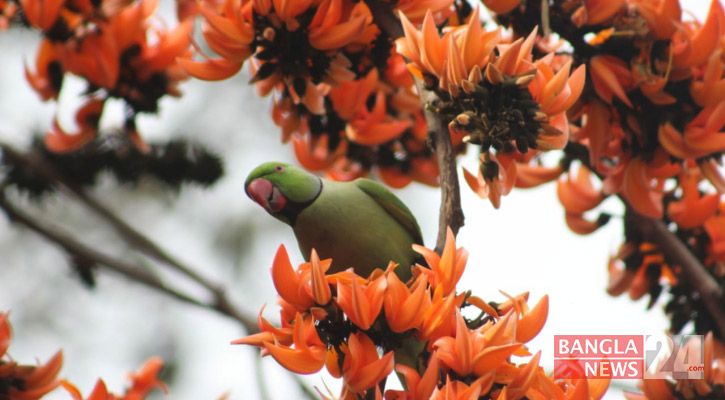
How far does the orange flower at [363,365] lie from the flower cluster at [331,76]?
2.28 ft

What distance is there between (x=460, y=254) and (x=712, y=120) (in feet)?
2.63

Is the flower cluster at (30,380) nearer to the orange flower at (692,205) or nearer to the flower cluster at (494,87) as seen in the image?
the flower cluster at (494,87)

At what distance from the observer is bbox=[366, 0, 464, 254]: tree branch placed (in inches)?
55.6

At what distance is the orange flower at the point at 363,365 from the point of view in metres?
1.27

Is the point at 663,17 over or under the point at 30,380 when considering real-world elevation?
over

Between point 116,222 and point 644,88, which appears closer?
point 644,88

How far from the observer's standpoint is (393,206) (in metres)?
2.08

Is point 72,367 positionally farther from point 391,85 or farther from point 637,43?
point 637,43

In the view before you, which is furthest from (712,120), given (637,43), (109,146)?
(109,146)

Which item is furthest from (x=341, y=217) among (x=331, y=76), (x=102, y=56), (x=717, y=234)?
(x=717, y=234)

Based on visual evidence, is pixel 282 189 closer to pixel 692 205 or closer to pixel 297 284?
pixel 297 284

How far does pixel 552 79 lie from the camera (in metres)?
1.47

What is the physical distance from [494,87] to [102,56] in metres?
1.28

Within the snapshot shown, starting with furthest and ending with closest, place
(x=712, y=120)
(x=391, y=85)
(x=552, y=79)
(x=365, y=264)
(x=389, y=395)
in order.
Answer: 1. (x=391, y=85)
2. (x=365, y=264)
3. (x=712, y=120)
4. (x=552, y=79)
5. (x=389, y=395)
